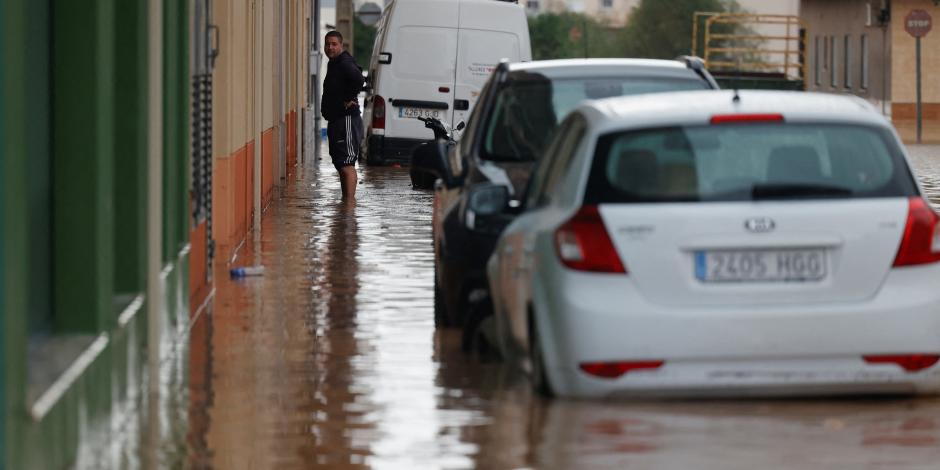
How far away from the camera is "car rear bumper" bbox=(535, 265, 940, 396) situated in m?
8.56

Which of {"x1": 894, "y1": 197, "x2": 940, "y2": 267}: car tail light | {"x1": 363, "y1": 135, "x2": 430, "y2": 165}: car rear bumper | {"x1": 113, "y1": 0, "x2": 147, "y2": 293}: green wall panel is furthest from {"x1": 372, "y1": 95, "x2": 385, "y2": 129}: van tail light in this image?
{"x1": 894, "y1": 197, "x2": 940, "y2": 267}: car tail light

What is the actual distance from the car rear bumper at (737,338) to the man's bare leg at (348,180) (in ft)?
48.8

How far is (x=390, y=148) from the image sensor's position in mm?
29750

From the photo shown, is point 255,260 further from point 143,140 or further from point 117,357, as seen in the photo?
point 117,357

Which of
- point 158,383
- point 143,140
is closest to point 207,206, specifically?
point 143,140

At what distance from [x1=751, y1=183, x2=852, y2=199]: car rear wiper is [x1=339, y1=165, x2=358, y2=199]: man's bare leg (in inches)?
585

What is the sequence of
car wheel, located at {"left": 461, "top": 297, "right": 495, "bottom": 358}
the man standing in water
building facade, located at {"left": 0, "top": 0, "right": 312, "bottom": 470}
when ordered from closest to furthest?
building facade, located at {"left": 0, "top": 0, "right": 312, "bottom": 470} → car wheel, located at {"left": 461, "top": 297, "right": 495, "bottom": 358} → the man standing in water

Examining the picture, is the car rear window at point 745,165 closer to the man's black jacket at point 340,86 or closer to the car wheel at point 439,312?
the car wheel at point 439,312

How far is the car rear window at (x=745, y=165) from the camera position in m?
8.81

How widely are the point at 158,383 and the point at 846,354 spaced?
291 cm

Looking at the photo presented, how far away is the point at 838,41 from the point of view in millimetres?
72625

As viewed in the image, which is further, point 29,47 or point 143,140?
point 143,140

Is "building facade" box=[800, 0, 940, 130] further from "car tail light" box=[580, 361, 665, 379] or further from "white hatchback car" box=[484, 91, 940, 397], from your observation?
"car tail light" box=[580, 361, 665, 379]

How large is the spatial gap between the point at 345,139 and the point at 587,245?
15.1 meters
